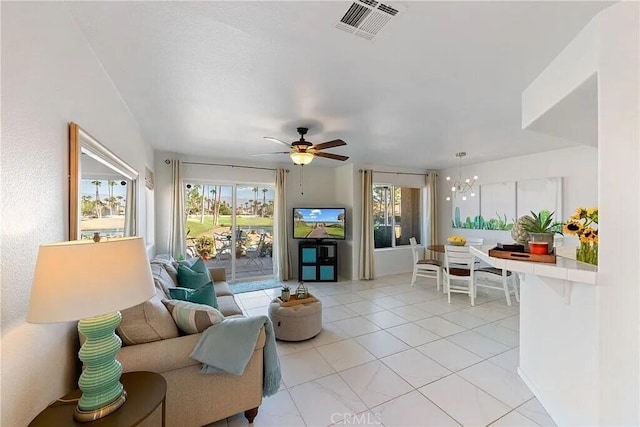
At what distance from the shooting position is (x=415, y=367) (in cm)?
253

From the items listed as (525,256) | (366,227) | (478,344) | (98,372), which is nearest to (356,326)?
(478,344)

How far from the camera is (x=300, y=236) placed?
582 cm

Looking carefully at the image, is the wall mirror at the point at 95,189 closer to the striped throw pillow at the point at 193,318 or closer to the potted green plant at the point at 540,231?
the striped throw pillow at the point at 193,318

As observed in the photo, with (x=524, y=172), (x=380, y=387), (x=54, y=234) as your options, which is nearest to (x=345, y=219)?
(x=524, y=172)

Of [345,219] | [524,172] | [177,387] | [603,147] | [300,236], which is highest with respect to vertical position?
[524,172]

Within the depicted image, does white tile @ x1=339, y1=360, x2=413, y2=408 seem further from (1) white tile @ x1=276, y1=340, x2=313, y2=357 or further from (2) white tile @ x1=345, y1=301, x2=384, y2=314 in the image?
(2) white tile @ x1=345, y1=301, x2=384, y2=314

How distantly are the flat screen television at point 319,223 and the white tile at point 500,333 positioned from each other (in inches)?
119

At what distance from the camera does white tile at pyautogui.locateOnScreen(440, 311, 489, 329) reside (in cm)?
347

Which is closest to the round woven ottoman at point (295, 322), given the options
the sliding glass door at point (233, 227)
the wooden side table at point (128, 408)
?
the wooden side table at point (128, 408)

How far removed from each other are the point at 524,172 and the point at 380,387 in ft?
15.6

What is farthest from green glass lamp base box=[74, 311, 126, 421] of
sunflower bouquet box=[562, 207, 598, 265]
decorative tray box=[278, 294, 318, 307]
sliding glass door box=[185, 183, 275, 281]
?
sliding glass door box=[185, 183, 275, 281]

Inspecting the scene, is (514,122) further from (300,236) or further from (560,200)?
(300,236)

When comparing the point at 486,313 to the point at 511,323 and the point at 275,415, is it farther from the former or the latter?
the point at 275,415

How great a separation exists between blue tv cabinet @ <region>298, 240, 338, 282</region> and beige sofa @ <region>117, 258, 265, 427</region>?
377cm
